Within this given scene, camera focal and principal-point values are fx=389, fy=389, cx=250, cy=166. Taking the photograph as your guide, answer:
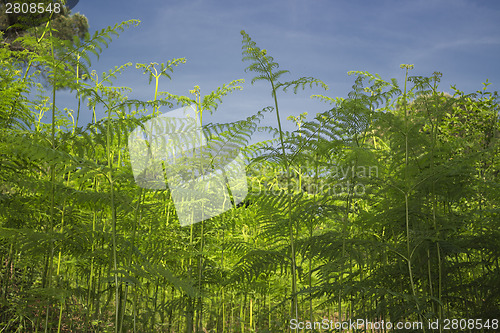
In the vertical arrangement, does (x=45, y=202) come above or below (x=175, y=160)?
below

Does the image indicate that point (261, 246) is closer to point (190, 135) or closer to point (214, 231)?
point (214, 231)

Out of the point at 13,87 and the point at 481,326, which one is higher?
the point at 13,87

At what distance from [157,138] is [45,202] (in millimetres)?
774

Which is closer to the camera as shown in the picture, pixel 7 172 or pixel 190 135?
pixel 7 172

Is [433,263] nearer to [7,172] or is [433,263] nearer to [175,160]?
[175,160]

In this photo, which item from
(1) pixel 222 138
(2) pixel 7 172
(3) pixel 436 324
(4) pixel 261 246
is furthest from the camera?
(4) pixel 261 246

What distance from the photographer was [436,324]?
84.4 inches

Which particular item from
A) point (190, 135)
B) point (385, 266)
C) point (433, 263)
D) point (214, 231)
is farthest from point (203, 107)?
point (433, 263)

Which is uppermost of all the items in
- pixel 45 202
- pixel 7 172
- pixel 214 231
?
A: pixel 7 172

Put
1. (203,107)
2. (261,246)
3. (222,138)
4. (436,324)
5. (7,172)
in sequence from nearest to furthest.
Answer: (436,324) → (7,172) → (222,138) → (203,107) → (261,246)

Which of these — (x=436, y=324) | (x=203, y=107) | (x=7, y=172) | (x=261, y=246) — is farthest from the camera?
(x=261, y=246)

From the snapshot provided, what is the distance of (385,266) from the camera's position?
233cm

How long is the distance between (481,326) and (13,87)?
316 cm

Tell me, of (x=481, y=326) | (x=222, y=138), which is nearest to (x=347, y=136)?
(x=222, y=138)
